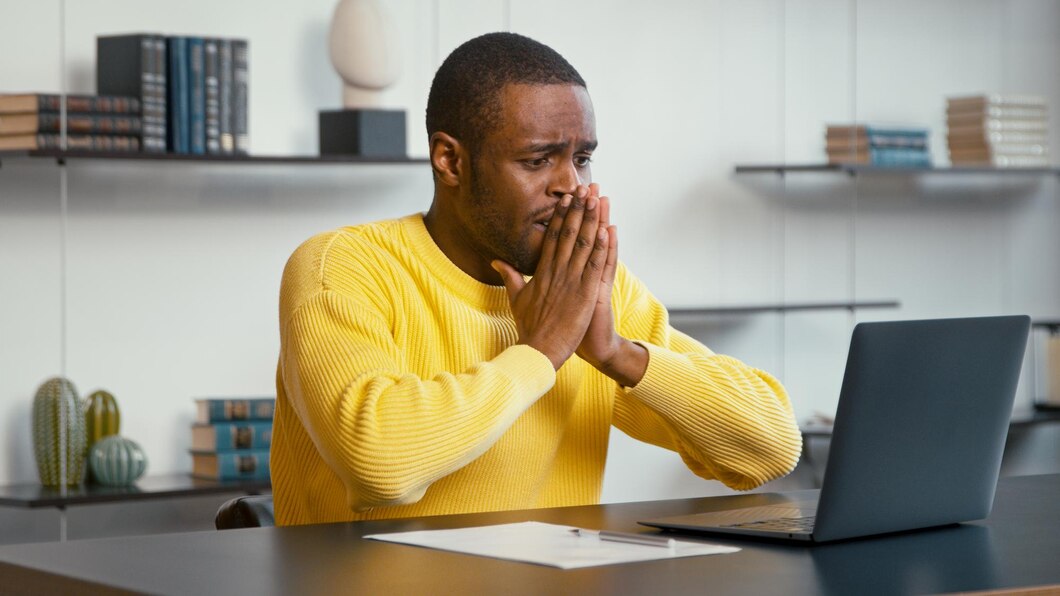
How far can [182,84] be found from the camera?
3273 millimetres

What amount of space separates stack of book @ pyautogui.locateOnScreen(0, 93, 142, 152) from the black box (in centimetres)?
51

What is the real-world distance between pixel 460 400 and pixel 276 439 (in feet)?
1.38

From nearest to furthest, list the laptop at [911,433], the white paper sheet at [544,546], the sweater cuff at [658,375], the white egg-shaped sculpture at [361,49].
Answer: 1. the white paper sheet at [544,546]
2. the laptop at [911,433]
3. the sweater cuff at [658,375]
4. the white egg-shaped sculpture at [361,49]

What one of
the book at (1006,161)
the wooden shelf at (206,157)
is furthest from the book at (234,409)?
the book at (1006,161)

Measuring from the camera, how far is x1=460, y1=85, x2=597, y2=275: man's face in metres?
1.83

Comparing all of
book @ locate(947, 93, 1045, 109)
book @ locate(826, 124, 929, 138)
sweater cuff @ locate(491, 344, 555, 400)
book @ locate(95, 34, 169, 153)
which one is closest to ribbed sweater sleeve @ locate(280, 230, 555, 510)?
sweater cuff @ locate(491, 344, 555, 400)

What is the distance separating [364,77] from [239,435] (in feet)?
3.01

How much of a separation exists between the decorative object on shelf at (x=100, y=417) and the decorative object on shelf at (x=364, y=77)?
2.69 ft

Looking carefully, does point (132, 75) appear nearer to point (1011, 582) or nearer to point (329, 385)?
point (329, 385)

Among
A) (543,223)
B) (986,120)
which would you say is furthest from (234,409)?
(986,120)

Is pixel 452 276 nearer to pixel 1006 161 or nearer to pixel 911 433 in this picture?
pixel 911 433

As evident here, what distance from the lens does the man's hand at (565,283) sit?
1754mm

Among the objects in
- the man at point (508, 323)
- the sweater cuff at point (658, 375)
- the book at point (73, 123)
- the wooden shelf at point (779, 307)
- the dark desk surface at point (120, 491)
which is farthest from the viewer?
the wooden shelf at point (779, 307)

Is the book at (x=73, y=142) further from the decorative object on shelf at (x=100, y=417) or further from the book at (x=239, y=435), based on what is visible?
the book at (x=239, y=435)
